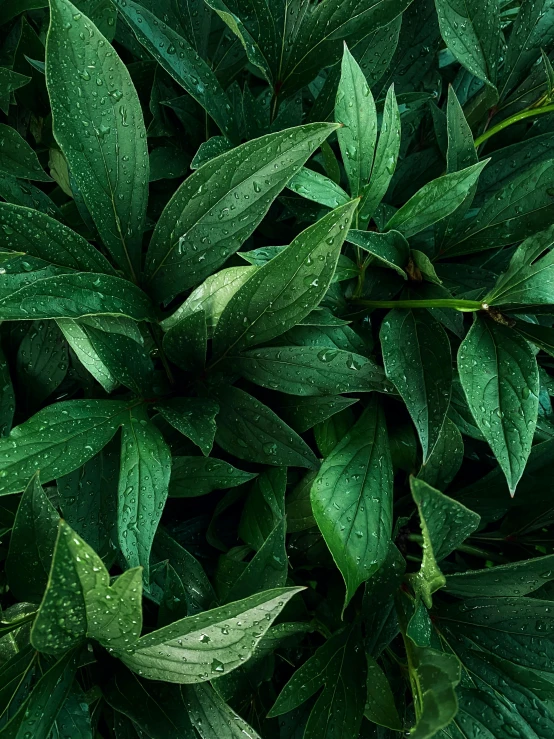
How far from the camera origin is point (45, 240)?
0.60 m

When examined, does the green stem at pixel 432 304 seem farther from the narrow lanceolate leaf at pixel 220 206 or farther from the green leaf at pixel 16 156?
the green leaf at pixel 16 156

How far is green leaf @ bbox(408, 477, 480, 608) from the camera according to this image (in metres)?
0.51

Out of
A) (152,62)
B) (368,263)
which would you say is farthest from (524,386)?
(152,62)

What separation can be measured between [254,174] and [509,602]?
1.63ft

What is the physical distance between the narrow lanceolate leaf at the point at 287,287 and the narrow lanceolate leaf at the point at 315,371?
0.03 m

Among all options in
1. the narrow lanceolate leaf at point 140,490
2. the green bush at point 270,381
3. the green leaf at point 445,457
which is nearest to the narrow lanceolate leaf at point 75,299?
the green bush at point 270,381

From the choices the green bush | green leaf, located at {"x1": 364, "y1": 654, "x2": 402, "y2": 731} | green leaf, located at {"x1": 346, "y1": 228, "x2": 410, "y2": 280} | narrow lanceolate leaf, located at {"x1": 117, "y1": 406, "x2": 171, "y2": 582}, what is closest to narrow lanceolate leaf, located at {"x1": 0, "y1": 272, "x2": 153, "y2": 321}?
the green bush

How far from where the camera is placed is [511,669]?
2.12ft

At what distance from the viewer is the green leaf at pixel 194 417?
60 cm

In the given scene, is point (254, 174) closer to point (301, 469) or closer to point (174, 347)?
point (174, 347)

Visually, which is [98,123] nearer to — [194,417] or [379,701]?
[194,417]

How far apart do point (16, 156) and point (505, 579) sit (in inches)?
27.0

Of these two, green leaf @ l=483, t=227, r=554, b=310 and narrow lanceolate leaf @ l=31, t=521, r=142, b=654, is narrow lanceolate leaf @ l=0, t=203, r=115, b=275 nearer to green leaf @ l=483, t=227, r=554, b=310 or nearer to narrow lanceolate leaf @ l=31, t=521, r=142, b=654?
narrow lanceolate leaf @ l=31, t=521, r=142, b=654

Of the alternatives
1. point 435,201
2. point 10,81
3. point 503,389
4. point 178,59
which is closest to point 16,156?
point 10,81
